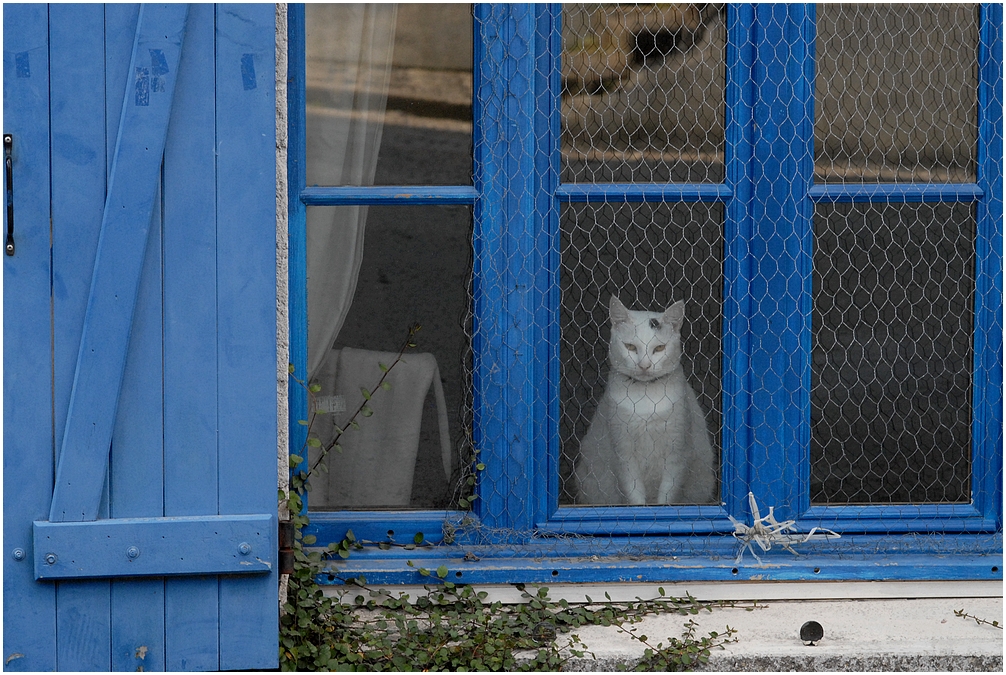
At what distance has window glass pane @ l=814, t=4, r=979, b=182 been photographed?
234 cm

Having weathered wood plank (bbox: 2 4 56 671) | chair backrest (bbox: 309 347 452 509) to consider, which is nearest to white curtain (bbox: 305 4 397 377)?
chair backrest (bbox: 309 347 452 509)

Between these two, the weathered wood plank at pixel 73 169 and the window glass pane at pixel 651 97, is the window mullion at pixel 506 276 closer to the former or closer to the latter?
the window glass pane at pixel 651 97

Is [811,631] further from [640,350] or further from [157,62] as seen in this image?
[157,62]

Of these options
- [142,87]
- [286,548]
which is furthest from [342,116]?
[286,548]

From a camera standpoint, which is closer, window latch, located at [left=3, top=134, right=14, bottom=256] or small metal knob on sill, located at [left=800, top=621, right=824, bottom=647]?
window latch, located at [left=3, top=134, right=14, bottom=256]

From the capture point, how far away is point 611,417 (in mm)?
2420

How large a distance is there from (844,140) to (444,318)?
118cm

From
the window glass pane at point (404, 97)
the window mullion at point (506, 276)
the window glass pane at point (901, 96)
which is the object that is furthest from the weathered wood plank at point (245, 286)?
the window glass pane at point (901, 96)

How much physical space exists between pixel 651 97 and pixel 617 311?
22.9 inches

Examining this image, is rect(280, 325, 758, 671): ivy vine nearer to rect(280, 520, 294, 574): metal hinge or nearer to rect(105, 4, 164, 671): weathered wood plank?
rect(280, 520, 294, 574): metal hinge

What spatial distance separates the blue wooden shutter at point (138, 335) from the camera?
5.89ft

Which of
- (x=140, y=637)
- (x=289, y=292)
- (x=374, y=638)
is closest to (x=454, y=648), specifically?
(x=374, y=638)

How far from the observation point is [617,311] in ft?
7.85

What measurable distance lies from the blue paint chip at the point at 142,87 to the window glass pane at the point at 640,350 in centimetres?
105
